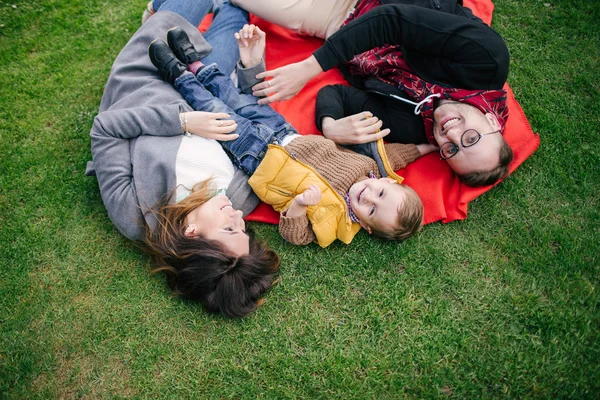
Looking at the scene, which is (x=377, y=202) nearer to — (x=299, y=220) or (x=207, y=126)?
(x=299, y=220)

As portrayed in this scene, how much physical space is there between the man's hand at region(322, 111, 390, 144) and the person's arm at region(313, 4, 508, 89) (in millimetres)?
462

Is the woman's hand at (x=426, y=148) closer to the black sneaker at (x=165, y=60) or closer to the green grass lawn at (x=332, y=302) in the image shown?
the green grass lawn at (x=332, y=302)

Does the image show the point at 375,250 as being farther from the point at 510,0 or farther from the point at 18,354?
the point at 510,0

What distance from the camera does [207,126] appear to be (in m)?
3.18

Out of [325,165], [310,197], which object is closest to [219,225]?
[310,197]

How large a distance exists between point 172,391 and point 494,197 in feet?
9.35

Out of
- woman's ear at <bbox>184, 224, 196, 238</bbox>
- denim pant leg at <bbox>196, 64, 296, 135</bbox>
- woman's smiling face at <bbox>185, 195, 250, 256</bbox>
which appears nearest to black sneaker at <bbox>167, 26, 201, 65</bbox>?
denim pant leg at <bbox>196, 64, 296, 135</bbox>

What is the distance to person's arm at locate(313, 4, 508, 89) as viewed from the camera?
2.91m

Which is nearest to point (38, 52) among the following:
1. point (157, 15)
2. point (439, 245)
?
point (157, 15)

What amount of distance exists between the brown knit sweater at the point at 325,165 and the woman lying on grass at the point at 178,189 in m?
0.28

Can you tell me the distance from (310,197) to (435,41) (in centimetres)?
146

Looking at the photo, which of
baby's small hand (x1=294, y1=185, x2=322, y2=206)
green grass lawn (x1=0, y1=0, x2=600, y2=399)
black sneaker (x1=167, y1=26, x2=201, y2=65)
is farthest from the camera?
black sneaker (x1=167, y1=26, x2=201, y2=65)

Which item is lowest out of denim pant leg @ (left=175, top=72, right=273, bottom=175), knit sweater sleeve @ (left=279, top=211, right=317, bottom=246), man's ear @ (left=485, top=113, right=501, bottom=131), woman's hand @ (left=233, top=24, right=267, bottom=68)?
knit sweater sleeve @ (left=279, top=211, right=317, bottom=246)

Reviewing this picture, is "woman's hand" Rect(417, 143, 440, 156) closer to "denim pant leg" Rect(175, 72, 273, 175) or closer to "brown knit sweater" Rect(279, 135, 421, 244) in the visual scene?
"brown knit sweater" Rect(279, 135, 421, 244)
